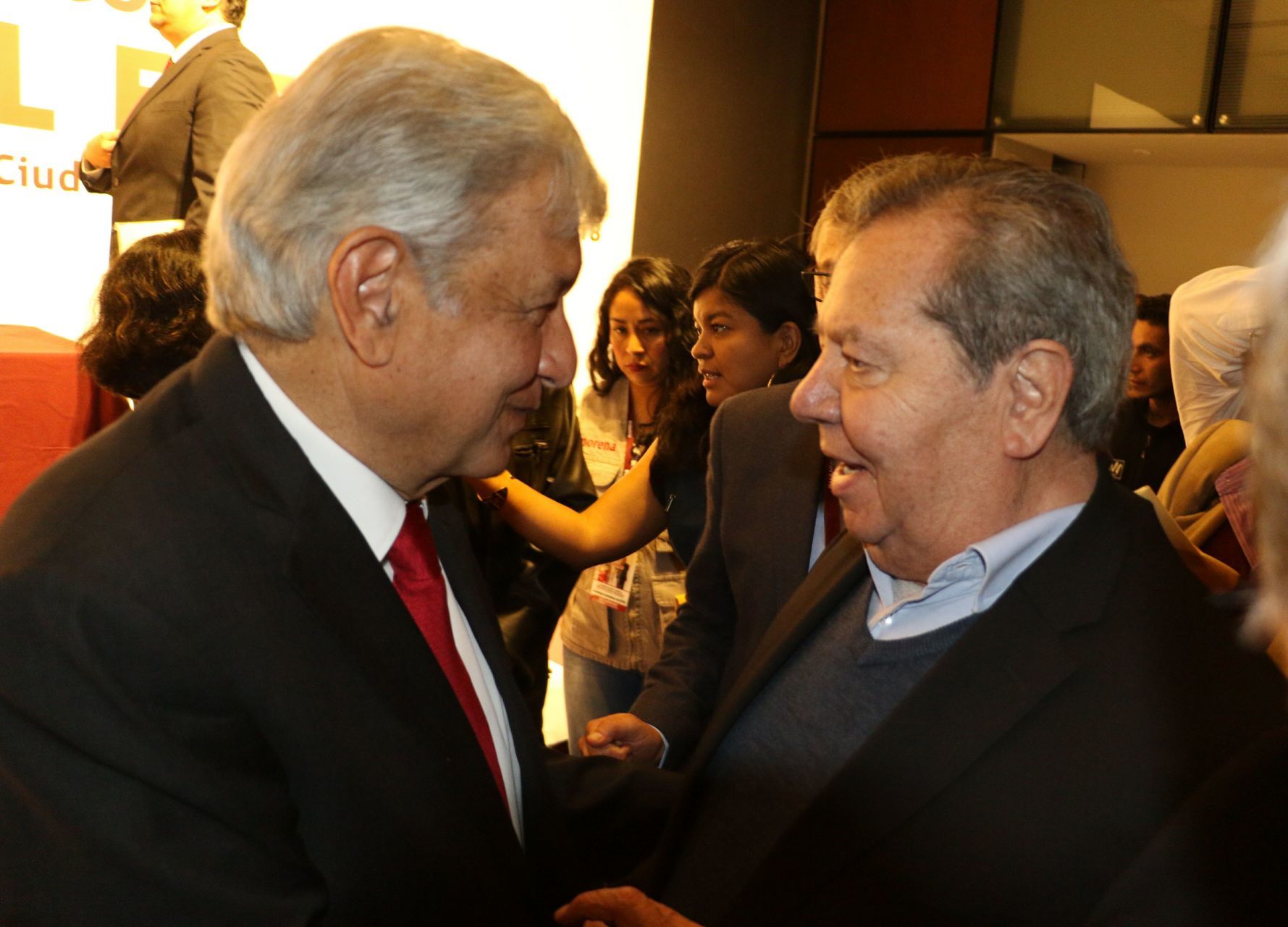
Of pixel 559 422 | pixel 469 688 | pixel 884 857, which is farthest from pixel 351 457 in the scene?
pixel 559 422

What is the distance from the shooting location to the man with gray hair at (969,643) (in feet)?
3.99

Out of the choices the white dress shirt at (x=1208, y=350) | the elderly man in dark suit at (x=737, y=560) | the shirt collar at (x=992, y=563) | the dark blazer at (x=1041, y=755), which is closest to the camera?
the dark blazer at (x=1041, y=755)

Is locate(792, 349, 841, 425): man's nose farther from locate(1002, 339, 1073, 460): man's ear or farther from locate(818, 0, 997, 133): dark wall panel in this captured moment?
locate(818, 0, 997, 133): dark wall panel

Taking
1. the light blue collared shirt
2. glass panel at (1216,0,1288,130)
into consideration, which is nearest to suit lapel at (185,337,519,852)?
the light blue collared shirt

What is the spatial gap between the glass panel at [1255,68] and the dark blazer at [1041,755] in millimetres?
5353

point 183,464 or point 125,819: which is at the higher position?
point 183,464

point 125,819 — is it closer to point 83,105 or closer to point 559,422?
point 559,422

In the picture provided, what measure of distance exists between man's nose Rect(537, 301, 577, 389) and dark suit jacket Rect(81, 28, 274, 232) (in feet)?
6.67

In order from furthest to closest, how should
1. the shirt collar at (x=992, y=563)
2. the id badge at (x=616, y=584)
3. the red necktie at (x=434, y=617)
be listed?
the id badge at (x=616, y=584) → the shirt collar at (x=992, y=563) → the red necktie at (x=434, y=617)

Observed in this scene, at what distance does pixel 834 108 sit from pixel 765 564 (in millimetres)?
5745

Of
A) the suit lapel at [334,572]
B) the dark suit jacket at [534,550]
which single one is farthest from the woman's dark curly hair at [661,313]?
the suit lapel at [334,572]

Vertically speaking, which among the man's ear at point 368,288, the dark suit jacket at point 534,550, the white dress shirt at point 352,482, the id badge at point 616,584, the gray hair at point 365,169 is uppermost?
the gray hair at point 365,169

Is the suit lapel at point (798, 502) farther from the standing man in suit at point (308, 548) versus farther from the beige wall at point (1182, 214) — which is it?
the beige wall at point (1182, 214)

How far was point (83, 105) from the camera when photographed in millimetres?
3105
